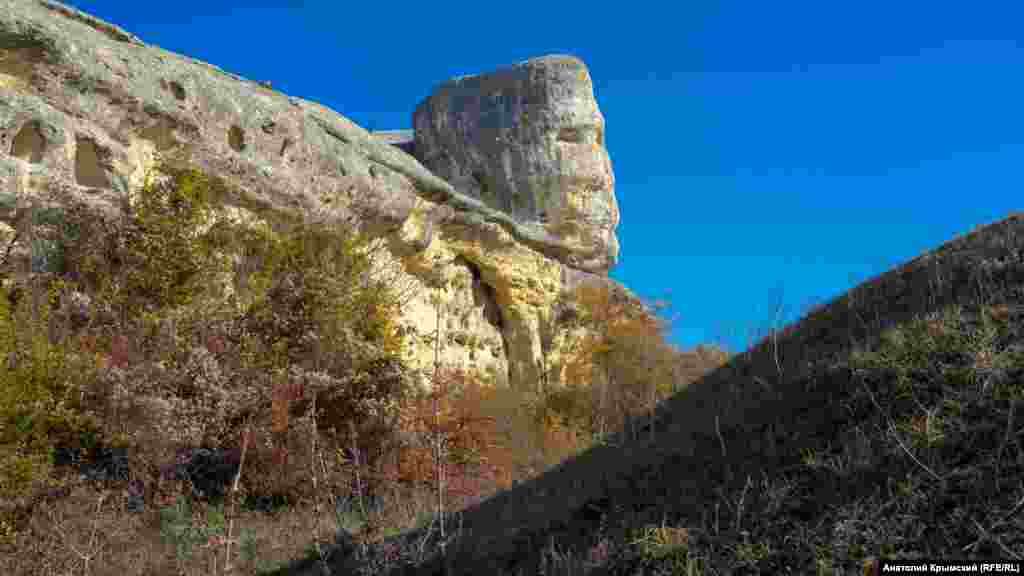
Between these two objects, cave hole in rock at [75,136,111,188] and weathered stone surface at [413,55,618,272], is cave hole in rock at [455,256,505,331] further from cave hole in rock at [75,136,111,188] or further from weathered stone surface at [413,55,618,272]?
cave hole in rock at [75,136,111,188]

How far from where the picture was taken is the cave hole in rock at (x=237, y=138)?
37.3 ft

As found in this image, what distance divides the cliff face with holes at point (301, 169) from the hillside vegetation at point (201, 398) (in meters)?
0.45

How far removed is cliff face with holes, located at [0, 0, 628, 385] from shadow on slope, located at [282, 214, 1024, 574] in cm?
446

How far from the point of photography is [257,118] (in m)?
11.7

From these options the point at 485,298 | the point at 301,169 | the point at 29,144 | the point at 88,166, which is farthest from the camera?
the point at 485,298

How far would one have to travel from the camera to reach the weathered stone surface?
24.1 metres

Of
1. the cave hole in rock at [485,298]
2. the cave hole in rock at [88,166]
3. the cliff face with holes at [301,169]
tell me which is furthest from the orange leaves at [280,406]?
the cave hole in rock at [485,298]

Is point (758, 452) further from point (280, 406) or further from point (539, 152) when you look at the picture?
point (539, 152)

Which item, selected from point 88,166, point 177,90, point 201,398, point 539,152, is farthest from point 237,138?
point 539,152

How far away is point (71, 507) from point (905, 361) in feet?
25.2

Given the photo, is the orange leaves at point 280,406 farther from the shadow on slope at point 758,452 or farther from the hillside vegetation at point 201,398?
the shadow on slope at point 758,452

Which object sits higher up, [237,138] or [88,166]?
[237,138]

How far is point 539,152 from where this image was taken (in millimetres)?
24031

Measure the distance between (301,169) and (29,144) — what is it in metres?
4.39
